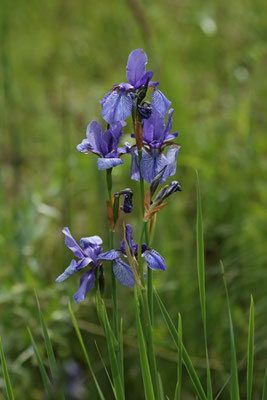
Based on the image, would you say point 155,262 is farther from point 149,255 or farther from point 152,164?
point 152,164

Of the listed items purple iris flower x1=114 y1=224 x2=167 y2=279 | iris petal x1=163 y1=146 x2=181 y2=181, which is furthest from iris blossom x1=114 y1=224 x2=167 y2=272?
iris petal x1=163 y1=146 x2=181 y2=181

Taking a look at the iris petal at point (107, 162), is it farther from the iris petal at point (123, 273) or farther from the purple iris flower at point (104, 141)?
the iris petal at point (123, 273)

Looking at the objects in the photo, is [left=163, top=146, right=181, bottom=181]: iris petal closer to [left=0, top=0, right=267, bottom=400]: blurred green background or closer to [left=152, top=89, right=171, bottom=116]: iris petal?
[left=152, top=89, right=171, bottom=116]: iris petal

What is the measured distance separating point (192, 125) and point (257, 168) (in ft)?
1.73

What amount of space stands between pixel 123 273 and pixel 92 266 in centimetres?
6

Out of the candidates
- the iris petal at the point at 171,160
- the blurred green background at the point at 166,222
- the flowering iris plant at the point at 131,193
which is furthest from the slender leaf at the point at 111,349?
the iris petal at the point at 171,160

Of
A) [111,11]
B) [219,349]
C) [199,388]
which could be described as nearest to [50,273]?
[219,349]

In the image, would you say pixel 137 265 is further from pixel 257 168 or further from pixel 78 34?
pixel 78 34

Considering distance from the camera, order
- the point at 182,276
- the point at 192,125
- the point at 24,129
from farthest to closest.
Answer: the point at 24,129
the point at 192,125
the point at 182,276

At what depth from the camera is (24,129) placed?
11.2 ft

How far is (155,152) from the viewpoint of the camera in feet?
2.85

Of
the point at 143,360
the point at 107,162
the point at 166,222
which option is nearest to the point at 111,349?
the point at 143,360

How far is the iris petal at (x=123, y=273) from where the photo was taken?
0.84 meters

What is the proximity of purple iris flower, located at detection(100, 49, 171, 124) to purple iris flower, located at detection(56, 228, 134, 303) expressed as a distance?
196mm
